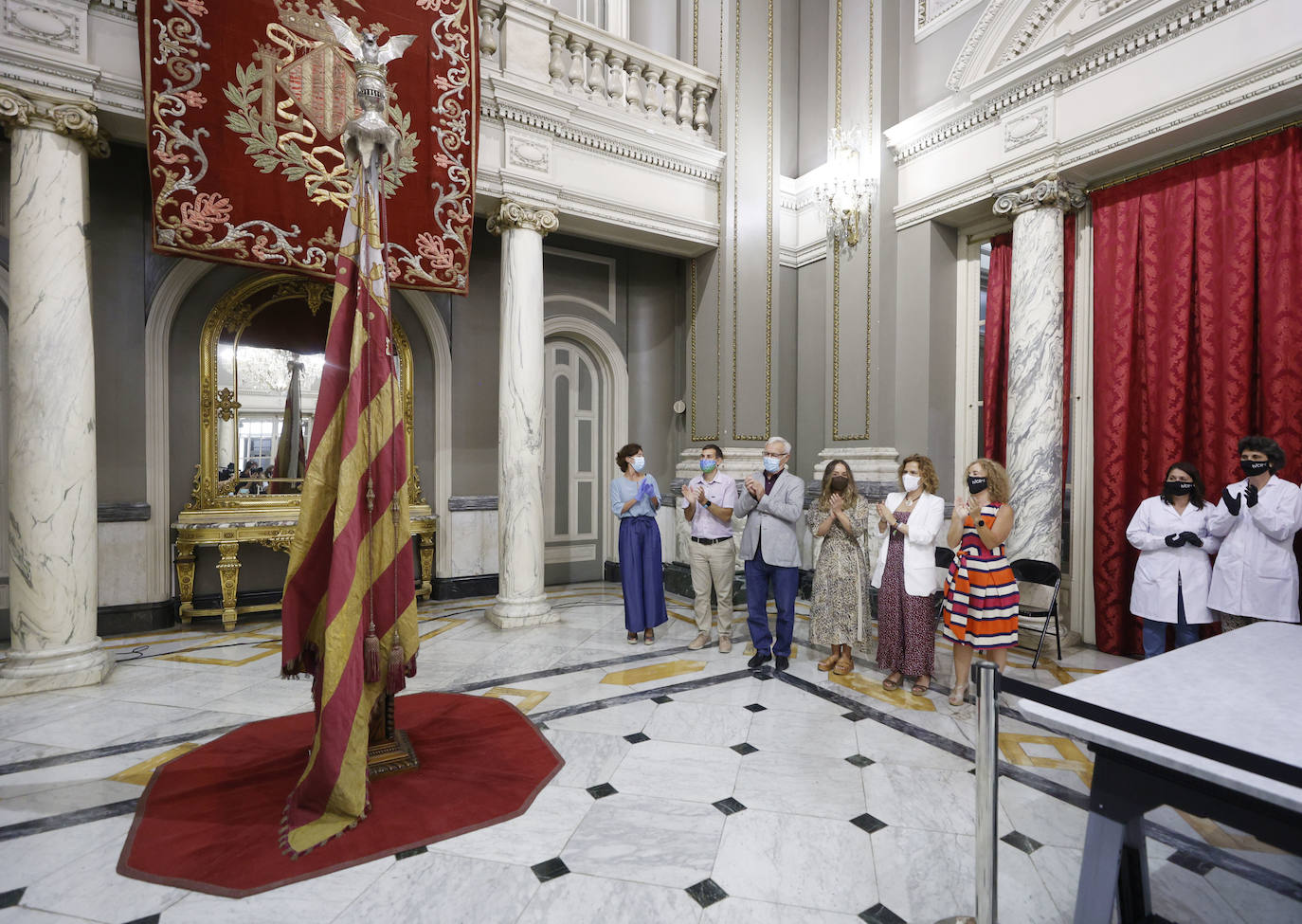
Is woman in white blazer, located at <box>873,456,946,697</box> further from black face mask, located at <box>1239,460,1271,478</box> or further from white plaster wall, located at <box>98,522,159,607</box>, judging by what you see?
white plaster wall, located at <box>98,522,159,607</box>

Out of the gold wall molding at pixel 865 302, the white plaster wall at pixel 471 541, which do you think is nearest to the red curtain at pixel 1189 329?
the gold wall molding at pixel 865 302

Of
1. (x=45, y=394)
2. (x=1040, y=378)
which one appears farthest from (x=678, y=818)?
(x=45, y=394)

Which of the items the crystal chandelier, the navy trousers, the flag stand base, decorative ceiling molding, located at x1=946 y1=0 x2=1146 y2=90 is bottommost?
the flag stand base

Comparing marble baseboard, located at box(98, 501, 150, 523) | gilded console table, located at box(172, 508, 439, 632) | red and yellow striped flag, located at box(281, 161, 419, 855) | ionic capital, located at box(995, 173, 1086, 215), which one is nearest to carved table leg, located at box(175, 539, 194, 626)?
gilded console table, located at box(172, 508, 439, 632)

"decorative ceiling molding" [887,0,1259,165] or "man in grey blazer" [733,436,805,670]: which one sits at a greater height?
"decorative ceiling molding" [887,0,1259,165]

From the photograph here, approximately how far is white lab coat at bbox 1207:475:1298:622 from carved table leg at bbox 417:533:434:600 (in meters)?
6.33

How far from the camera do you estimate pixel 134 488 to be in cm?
562

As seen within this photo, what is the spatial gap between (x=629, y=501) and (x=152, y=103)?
4.12 meters

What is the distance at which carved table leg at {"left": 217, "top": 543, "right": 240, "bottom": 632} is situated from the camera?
5.69 meters

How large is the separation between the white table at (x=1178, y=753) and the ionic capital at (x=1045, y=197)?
4.11 meters

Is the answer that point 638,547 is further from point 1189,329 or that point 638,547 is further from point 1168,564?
point 1189,329

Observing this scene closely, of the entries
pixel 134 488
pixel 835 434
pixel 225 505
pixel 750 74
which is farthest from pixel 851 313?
pixel 134 488

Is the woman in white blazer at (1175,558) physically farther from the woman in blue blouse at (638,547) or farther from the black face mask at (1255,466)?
the woman in blue blouse at (638,547)

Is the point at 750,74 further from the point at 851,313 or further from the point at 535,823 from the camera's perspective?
the point at 535,823
